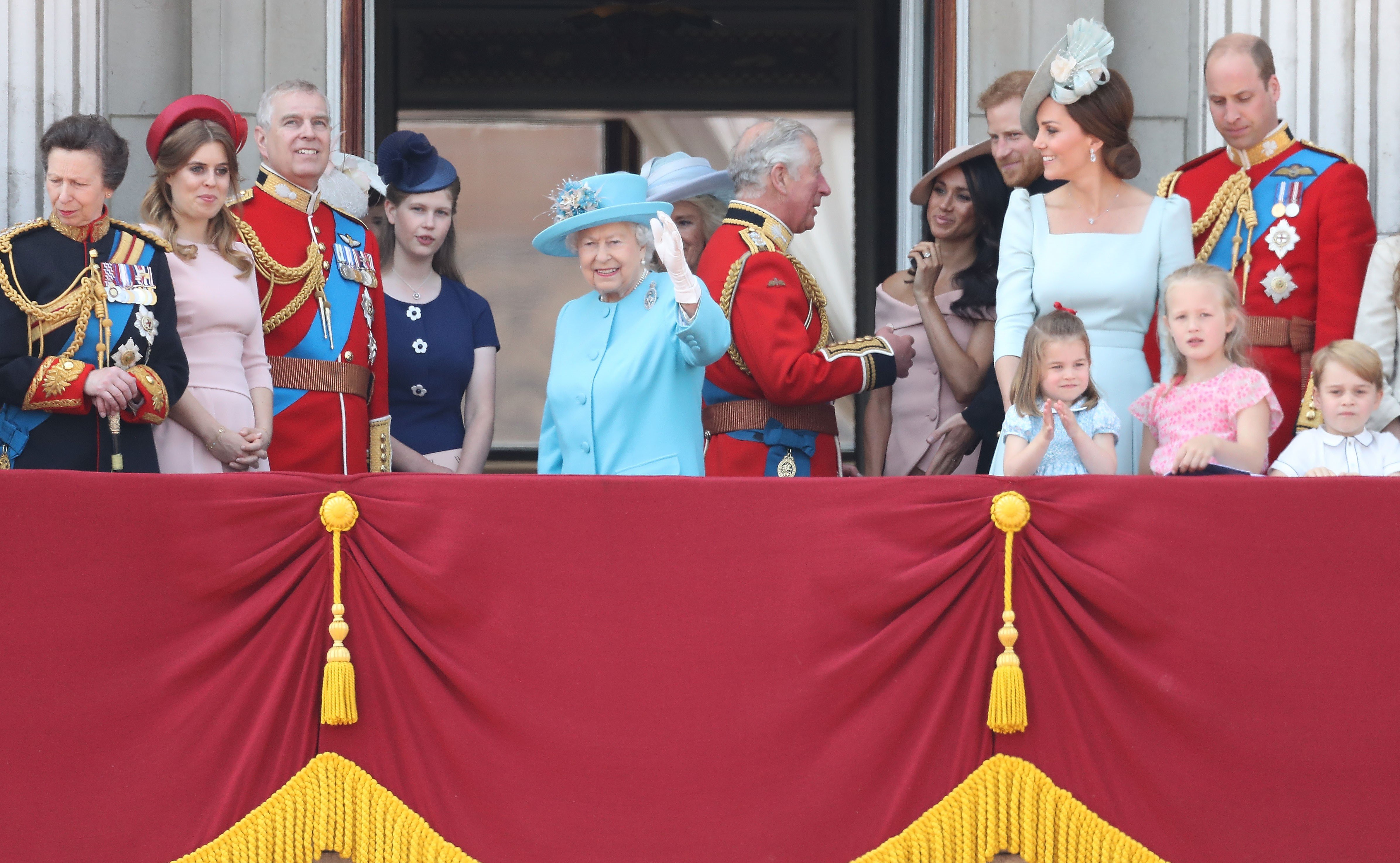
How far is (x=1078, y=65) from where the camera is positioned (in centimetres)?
369

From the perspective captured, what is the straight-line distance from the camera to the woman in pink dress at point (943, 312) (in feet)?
14.3

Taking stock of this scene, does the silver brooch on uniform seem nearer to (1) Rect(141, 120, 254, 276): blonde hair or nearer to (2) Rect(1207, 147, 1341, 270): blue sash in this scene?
(1) Rect(141, 120, 254, 276): blonde hair

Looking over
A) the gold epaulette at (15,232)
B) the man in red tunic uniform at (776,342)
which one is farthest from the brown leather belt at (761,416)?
the gold epaulette at (15,232)

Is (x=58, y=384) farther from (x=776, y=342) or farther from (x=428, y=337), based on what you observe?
(x=776, y=342)

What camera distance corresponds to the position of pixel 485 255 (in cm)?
920

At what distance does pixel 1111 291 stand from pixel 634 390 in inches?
43.2

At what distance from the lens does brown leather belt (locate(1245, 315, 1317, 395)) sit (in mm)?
4000

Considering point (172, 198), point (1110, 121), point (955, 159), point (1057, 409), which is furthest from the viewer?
point (955, 159)

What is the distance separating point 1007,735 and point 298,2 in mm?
3707

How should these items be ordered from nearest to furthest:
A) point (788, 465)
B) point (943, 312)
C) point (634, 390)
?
1. point (634, 390)
2. point (788, 465)
3. point (943, 312)

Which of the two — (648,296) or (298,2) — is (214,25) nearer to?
(298,2)

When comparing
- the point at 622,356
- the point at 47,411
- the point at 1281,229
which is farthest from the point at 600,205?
the point at 1281,229

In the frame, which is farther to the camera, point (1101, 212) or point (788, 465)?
point (788, 465)

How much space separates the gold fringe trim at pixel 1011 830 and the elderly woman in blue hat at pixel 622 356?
98 cm
